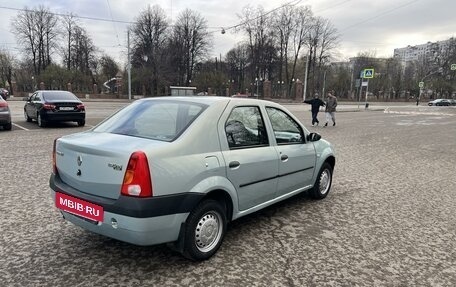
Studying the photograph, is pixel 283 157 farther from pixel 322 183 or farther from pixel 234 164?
pixel 322 183

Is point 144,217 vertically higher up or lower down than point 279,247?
higher up

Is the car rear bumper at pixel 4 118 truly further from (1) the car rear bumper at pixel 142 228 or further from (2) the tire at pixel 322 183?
(2) the tire at pixel 322 183

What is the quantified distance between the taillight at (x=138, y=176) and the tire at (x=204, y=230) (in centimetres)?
53

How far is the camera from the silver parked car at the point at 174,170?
Result: 2.78 meters

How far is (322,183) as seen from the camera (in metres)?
5.34

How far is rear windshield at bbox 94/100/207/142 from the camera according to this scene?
3248mm

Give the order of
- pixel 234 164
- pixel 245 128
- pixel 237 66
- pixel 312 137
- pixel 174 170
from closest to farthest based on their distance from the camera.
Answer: pixel 174 170 → pixel 234 164 → pixel 245 128 → pixel 312 137 → pixel 237 66

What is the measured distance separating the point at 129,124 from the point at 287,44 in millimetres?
72055

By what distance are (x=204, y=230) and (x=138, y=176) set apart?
90 cm

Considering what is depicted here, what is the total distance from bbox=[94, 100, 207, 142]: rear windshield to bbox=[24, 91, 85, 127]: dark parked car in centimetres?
1088

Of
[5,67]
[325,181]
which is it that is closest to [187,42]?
[5,67]

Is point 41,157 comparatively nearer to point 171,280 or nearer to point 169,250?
point 169,250

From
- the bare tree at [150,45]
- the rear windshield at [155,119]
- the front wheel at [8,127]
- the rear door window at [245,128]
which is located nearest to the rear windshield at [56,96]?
the front wheel at [8,127]

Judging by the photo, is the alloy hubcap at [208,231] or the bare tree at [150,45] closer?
the alloy hubcap at [208,231]
